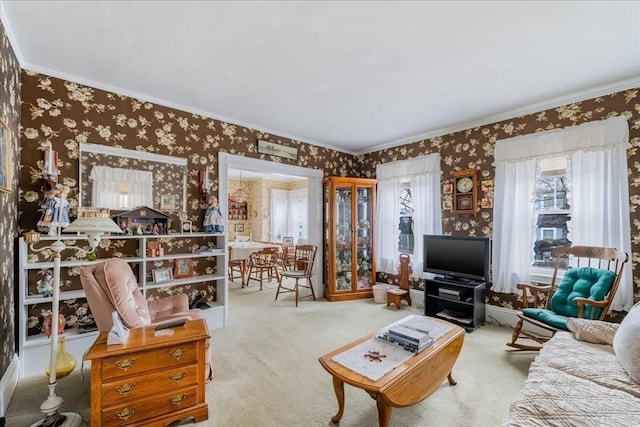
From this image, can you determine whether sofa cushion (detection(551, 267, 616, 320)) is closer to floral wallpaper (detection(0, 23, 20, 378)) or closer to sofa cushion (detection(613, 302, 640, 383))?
sofa cushion (detection(613, 302, 640, 383))

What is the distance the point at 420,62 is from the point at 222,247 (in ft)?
9.47

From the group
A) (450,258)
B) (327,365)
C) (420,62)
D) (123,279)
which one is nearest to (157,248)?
(123,279)

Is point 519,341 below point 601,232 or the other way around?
below

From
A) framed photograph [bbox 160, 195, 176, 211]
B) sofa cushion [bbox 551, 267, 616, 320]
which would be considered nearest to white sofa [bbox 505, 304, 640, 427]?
sofa cushion [bbox 551, 267, 616, 320]

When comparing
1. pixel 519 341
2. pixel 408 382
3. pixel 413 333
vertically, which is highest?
pixel 413 333

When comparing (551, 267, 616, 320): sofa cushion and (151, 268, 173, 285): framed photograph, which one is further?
(151, 268, 173, 285): framed photograph

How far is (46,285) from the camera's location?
255cm

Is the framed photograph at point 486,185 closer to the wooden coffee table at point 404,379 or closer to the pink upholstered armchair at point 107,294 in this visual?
the wooden coffee table at point 404,379

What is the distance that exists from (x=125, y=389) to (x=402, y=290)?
3670 mm

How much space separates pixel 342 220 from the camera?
505 centimetres

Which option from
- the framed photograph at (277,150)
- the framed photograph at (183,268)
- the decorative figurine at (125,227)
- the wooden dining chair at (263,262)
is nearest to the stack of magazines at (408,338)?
the framed photograph at (183,268)

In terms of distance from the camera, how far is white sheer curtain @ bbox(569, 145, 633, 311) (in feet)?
9.37

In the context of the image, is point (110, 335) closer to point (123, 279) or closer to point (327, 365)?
point (123, 279)

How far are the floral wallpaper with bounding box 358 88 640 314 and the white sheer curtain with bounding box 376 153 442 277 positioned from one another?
126 millimetres
